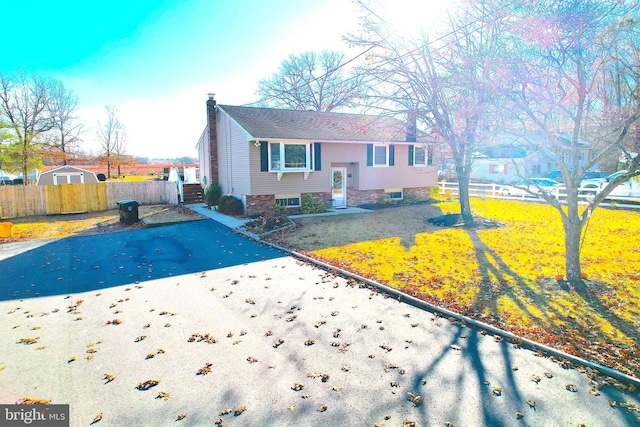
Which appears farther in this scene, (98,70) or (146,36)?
(98,70)

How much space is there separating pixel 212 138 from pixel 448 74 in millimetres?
14038

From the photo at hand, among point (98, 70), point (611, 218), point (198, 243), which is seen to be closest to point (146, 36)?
point (98, 70)

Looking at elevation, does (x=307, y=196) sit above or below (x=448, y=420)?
above

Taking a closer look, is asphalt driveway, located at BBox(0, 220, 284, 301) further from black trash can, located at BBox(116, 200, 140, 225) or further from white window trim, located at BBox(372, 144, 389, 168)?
white window trim, located at BBox(372, 144, 389, 168)

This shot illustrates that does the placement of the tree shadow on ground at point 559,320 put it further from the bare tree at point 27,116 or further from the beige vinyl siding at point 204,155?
the bare tree at point 27,116

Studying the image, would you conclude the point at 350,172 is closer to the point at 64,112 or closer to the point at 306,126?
the point at 306,126

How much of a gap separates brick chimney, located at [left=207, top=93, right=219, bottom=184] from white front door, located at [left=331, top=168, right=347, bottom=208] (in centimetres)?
681

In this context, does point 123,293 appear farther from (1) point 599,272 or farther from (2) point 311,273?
(1) point 599,272

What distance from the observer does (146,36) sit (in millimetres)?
14469

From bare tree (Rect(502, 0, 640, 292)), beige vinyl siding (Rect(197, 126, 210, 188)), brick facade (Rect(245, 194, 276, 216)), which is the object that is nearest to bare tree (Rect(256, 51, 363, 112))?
beige vinyl siding (Rect(197, 126, 210, 188))

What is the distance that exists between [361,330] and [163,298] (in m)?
4.01

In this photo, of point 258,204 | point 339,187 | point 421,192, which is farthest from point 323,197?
point 421,192

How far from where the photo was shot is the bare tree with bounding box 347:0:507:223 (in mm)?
7673

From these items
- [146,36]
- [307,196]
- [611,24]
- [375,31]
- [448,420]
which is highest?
[146,36]
